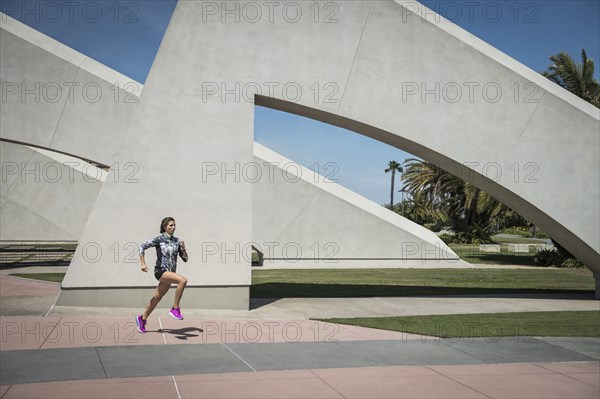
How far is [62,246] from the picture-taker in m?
34.1

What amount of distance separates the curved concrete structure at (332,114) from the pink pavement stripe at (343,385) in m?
4.82

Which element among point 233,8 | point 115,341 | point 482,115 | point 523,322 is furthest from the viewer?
point 482,115

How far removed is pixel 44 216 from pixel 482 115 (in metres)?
30.8

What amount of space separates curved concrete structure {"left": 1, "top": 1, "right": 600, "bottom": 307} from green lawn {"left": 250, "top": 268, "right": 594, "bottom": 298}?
11.1 ft

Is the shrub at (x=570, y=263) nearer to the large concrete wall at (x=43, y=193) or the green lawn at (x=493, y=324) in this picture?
the green lawn at (x=493, y=324)

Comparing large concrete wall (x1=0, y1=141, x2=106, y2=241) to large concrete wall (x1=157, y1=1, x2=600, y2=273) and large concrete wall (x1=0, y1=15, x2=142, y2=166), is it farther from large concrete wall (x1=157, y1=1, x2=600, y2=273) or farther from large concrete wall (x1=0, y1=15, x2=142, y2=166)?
large concrete wall (x1=157, y1=1, x2=600, y2=273)

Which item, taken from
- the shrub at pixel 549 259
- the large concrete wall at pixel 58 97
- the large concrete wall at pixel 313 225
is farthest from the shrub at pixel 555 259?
the large concrete wall at pixel 58 97

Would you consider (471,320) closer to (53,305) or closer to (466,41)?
(466,41)

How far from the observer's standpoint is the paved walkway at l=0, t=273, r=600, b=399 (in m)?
5.44

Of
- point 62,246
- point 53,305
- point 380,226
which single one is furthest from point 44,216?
point 53,305

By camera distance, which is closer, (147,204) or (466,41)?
(147,204)

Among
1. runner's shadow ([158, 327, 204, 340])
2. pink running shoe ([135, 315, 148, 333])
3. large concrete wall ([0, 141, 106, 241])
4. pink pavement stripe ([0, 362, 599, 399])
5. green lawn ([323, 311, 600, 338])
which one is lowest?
pink pavement stripe ([0, 362, 599, 399])

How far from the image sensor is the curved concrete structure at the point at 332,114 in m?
10.5

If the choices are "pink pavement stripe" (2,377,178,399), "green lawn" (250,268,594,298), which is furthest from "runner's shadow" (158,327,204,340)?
"green lawn" (250,268,594,298)
